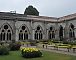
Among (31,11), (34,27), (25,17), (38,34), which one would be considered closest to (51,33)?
(38,34)

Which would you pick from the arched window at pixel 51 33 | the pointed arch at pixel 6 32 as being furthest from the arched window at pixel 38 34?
the pointed arch at pixel 6 32

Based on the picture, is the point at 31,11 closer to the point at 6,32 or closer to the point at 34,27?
the point at 34,27

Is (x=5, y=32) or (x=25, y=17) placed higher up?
(x=25, y=17)

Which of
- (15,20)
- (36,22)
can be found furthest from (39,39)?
(15,20)

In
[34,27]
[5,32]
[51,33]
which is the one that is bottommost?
[51,33]

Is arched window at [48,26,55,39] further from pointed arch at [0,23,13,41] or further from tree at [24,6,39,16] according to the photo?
tree at [24,6,39,16]

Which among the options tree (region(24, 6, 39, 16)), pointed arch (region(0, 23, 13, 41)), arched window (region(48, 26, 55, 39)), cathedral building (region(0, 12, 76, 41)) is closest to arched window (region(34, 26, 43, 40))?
cathedral building (region(0, 12, 76, 41))

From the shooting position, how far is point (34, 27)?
36.8 metres

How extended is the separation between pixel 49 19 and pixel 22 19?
6254mm

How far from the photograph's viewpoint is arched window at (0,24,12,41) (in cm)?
3384

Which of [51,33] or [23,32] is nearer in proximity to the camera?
[23,32]

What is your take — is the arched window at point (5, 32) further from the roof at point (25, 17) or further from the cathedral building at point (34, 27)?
the roof at point (25, 17)

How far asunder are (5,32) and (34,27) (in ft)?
17.9

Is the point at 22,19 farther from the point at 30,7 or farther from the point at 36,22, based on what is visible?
the point at 30,7
